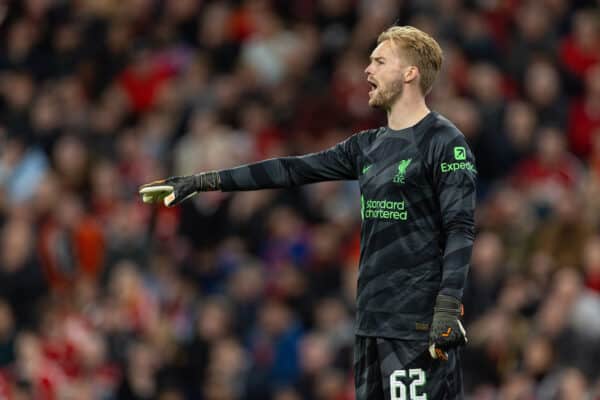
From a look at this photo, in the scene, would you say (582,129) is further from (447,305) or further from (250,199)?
(447,305)

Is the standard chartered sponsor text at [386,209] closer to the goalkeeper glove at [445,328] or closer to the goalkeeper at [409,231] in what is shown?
the goalkeeper at [409,231]

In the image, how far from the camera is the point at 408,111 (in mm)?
7121

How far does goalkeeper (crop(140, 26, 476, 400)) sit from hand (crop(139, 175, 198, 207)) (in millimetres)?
867

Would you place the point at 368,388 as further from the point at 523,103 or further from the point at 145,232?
the point at 523,103

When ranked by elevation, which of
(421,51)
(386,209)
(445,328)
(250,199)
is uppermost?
(250,199)

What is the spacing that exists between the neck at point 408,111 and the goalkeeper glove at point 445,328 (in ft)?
2.91

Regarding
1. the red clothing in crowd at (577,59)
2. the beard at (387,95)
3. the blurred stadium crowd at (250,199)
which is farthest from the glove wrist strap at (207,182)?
the red clothing in crowd at (577,59)

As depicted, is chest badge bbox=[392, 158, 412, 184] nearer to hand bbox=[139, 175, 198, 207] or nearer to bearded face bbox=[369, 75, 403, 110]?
bearded face bbox=[369, 75, 403, 110]

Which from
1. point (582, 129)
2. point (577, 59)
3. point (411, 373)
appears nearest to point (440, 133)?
point (411, 373)

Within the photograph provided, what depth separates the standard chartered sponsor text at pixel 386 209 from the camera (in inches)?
275

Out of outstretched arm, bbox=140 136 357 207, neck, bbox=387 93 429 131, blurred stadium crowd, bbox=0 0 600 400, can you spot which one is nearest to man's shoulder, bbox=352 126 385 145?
outstretched arm, bbox=140 136 357 207

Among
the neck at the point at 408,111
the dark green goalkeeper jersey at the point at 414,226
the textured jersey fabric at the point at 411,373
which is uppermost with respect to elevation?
the neck at the point at 408,111

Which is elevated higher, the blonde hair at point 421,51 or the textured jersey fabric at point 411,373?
the blonde hair at point 421,51

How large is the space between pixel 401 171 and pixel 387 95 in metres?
0.39
